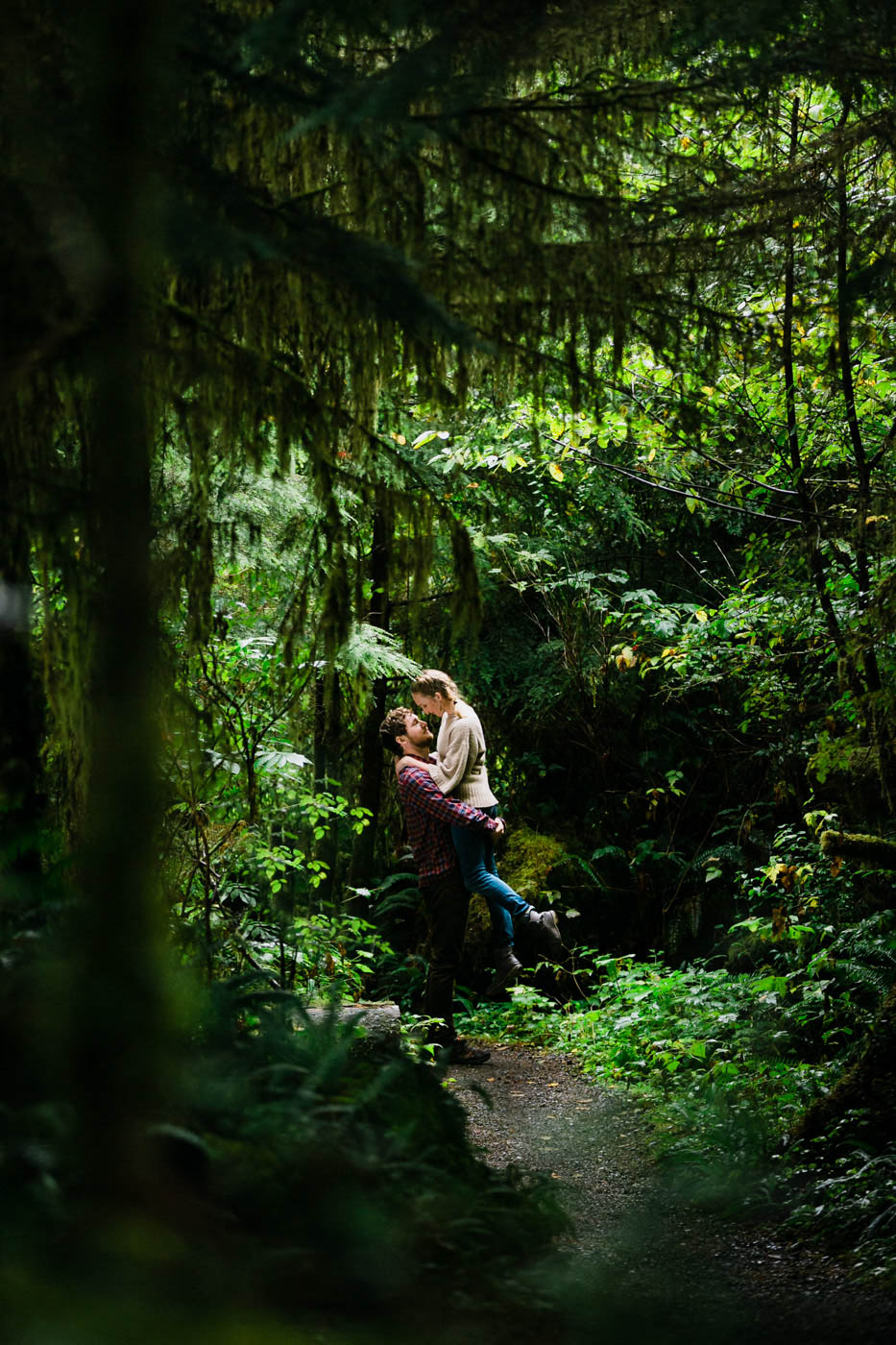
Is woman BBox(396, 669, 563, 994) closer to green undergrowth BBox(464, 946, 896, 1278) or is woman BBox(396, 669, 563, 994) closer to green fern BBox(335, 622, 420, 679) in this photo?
green fern BBox(335, 622, 420, 679)

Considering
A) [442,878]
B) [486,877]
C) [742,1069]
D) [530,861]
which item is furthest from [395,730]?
[742,1069]

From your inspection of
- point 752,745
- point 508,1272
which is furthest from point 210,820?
point 752,745

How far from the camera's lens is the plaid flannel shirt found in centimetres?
813

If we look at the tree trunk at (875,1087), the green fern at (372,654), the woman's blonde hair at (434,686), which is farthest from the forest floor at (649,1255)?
the green fern at (372,654)

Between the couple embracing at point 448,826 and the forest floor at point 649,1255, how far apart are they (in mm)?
1101

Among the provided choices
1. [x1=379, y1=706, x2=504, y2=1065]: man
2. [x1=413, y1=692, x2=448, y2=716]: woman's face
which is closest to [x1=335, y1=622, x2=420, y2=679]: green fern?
[x1=413, y1=692, x2=448, y2=716]: woman's face

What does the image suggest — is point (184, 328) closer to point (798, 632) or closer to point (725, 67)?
point (725, 67)

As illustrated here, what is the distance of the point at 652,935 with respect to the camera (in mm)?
11234

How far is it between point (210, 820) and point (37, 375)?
4.06 m

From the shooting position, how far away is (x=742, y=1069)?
21.3 ft

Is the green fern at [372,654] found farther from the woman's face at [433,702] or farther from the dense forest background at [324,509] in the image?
the woman's face at [433,702]

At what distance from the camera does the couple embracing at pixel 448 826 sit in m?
8.16

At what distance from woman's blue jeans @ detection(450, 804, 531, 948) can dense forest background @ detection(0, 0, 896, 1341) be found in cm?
93

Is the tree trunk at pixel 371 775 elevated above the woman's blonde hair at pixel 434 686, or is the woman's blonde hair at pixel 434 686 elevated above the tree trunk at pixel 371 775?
the woman's blonde hair at pixel 434 686
